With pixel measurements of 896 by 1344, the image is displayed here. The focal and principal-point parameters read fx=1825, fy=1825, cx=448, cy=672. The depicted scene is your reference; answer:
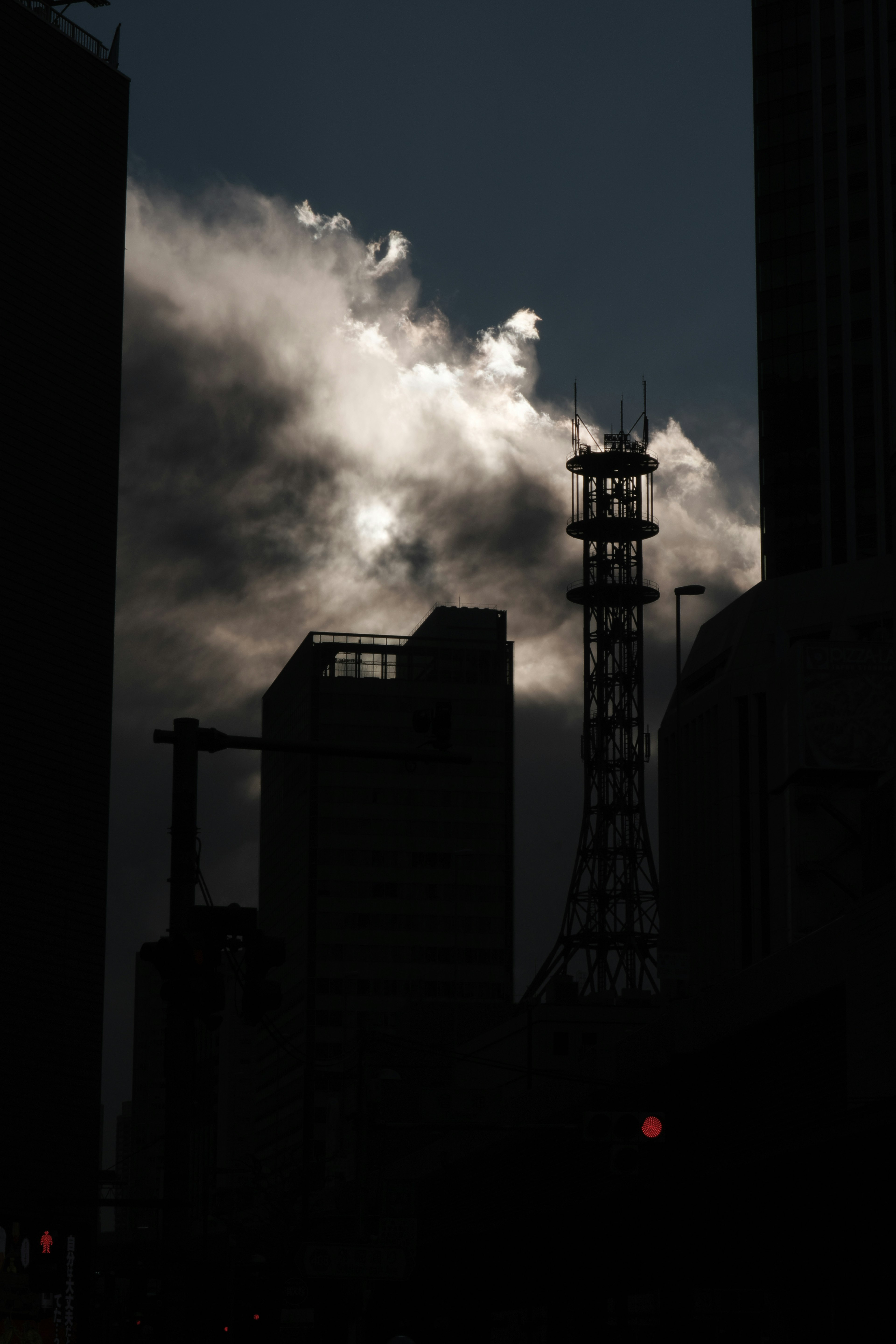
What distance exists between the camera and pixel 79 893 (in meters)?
149

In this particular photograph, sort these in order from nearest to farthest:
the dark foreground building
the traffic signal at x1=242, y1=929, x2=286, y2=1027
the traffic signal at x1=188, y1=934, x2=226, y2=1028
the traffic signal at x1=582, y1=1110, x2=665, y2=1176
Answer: the traffic signal at x1=188, y1=934, x2=226, y2=1028
the traffic signal at x1=242, y1=929, x2=286, y2=1027
the traffic signal at x1=582, y1=1110, x2=665, y2=1176
the dark foreground building

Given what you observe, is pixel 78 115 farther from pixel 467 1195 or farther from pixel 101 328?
pixel 467 1195

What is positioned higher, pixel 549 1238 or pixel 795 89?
pixel 795 89

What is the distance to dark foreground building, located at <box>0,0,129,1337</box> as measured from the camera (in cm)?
14312

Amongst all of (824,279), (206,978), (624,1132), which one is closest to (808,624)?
(824,279)

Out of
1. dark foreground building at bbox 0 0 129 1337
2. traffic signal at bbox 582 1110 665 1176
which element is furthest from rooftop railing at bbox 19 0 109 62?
traffic signal at bbox 582 1110 665 1176

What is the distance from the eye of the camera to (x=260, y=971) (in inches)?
648

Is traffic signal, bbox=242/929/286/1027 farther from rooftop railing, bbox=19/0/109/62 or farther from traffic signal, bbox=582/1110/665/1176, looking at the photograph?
rooftop railing, bbox=19/0/109/62

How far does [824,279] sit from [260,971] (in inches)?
5000

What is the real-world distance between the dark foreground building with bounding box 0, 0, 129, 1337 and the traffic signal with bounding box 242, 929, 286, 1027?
127379 mm

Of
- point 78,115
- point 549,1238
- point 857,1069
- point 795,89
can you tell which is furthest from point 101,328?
point 857,1069

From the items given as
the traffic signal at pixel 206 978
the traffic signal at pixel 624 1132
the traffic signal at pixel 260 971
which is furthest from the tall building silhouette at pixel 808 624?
the traffic signal at pixel 206 978

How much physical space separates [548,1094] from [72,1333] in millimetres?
52663

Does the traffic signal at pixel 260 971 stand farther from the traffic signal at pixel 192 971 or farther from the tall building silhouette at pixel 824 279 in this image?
the tall building silhouette at pixel 824 279
